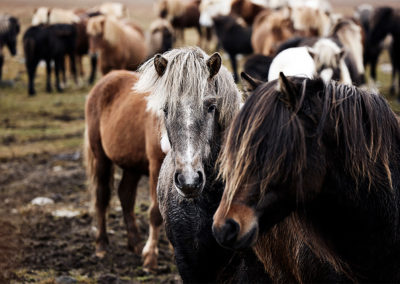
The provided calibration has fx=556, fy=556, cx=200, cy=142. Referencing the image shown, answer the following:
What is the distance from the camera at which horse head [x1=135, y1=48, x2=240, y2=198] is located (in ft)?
9.63

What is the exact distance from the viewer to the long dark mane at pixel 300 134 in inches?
78.7

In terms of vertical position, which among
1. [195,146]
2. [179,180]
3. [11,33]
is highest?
[195,146]

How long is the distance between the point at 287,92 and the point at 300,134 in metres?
0.16

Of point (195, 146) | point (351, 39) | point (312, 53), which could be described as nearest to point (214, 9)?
point (351, 39)

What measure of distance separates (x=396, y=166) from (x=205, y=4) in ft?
57.3

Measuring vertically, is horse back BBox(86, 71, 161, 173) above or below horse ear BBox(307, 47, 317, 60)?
below

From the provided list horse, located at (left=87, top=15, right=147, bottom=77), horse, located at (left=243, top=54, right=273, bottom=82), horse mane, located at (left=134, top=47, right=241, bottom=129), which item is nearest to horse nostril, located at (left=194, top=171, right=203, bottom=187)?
horse mane, located at (left=134, top=47, right=241, bottom=129)

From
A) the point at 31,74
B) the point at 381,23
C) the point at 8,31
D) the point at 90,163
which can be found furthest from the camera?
the point at 8,31

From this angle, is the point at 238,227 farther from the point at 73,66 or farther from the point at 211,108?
the point at 73,66

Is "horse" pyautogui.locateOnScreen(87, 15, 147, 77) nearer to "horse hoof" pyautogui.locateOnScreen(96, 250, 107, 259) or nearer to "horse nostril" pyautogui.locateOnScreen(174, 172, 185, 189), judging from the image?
"horse hoof" pyautogui.locateOnScreen(96, 250, 107, 259)

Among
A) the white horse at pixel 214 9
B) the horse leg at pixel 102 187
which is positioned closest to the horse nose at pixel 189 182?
the horse leg at pixel 102 187

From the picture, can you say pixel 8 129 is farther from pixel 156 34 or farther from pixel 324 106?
pixel 324 106

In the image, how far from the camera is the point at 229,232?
196 cm

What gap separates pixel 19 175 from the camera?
28.9ft
